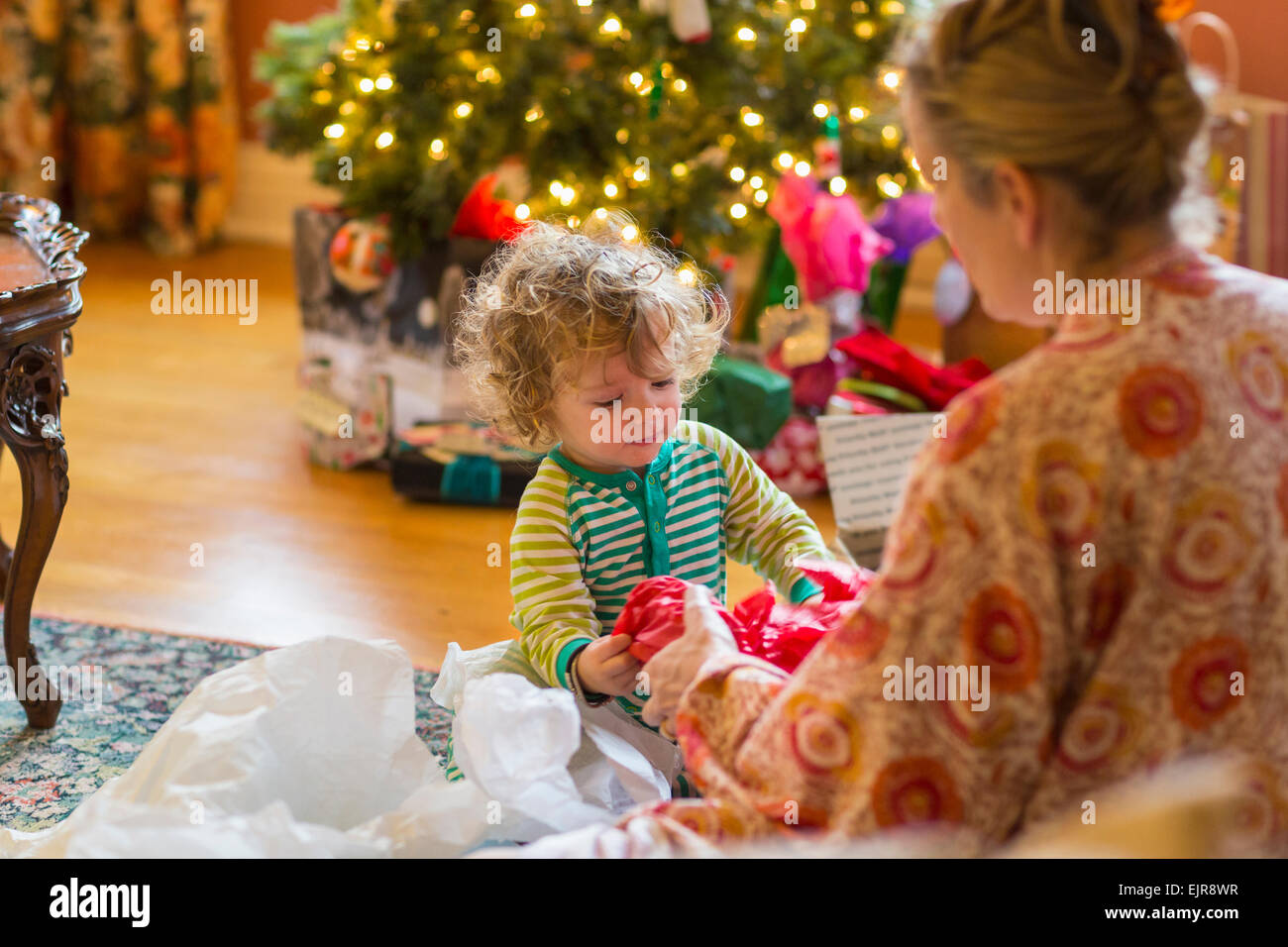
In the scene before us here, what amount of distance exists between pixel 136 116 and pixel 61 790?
2.88 m

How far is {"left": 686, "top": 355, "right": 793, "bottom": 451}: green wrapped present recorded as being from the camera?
2383mm

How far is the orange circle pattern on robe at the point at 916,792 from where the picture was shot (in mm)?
768

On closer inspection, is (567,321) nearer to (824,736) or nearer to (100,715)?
(824,736)

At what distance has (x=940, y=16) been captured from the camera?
0.82 m

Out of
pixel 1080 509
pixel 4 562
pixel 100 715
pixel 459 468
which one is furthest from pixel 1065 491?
pixel 459 468

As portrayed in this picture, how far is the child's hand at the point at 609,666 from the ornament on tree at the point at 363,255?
4.58ft

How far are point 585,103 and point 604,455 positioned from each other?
111 cm

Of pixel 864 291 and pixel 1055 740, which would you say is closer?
pixel 1055 740

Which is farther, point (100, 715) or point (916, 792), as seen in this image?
point (100, 715)

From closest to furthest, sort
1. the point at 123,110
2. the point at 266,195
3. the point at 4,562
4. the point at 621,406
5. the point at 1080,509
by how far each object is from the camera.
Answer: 1. the point at 1080,509
2. the point at 621,406
3. the point at 4,562
4. the point at 123,110
5. the point at 266,195

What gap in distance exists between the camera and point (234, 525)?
234 centimetres

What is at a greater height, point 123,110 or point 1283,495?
point 123,110
